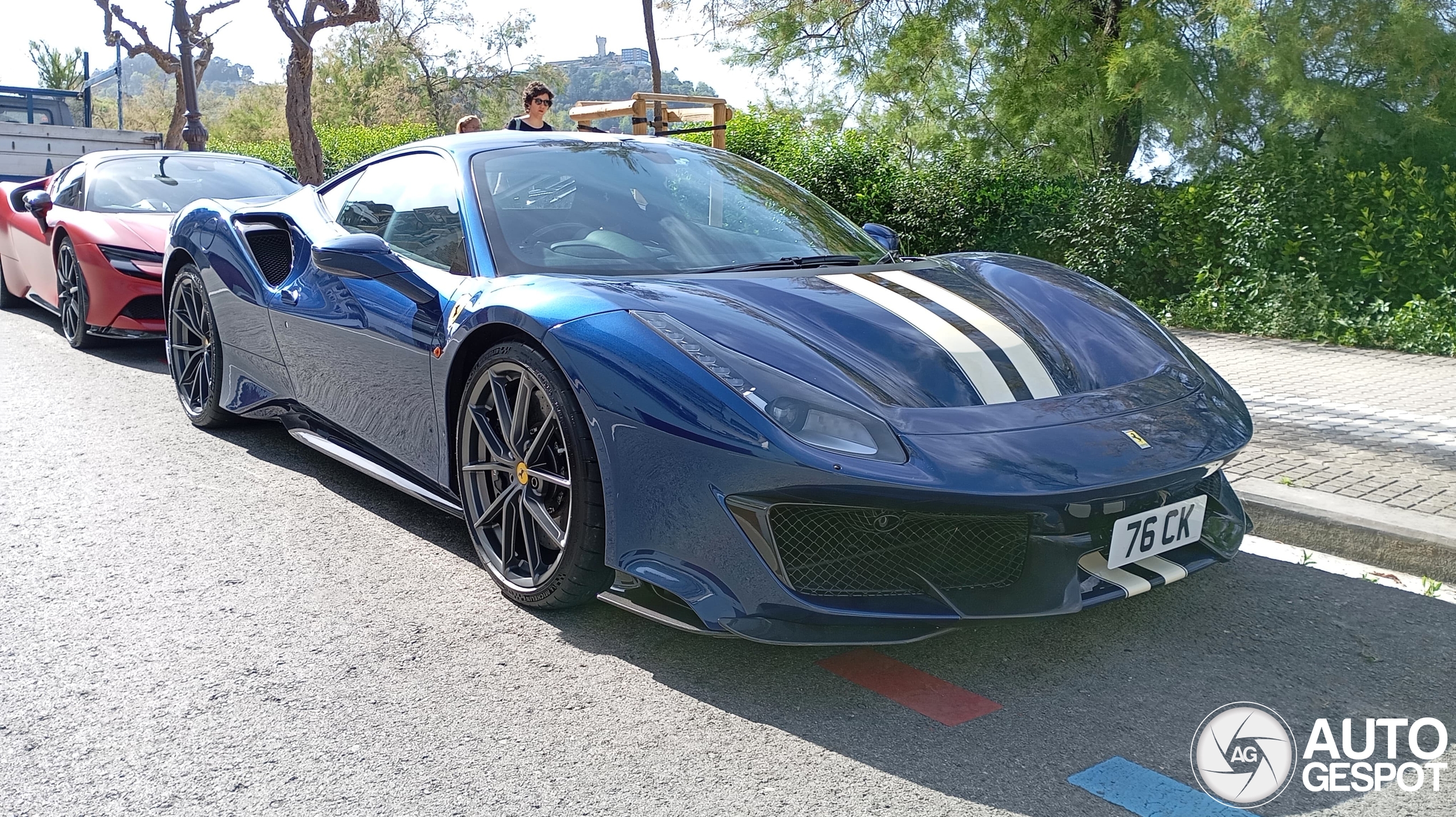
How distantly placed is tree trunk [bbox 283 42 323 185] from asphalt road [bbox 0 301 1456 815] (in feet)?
46.3

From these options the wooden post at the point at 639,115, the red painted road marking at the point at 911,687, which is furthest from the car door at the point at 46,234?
the red painted road marking at the point at 911,687

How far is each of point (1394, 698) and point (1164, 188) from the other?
285 inches

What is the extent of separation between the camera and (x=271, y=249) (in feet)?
14.9

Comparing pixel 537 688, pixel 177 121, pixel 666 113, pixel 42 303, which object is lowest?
pixel 42 303

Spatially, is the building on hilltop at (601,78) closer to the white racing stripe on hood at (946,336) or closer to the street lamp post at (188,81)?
the street lamp post at (188,81)

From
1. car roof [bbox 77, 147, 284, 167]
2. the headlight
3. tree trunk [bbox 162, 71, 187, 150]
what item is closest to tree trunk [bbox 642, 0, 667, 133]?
tree trunk [bbox 162, 71, 187, 150]

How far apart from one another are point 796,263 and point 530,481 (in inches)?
41.9

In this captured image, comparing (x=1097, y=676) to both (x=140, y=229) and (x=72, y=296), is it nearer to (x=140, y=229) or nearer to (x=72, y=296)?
(x=140, y=229)

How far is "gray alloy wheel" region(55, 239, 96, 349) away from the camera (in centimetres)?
728

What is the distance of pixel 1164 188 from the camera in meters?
9.29

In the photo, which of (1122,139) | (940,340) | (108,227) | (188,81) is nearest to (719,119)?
(1122,139)

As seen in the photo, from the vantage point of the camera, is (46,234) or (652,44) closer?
(46,234)

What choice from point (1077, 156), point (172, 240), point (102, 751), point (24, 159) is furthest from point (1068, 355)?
point (24, 159)

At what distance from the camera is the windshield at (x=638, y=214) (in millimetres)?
3465
